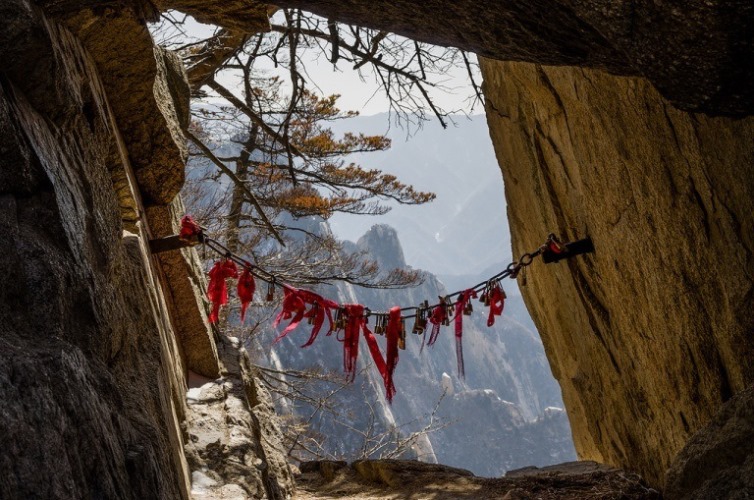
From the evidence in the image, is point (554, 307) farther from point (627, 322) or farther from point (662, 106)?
point (662, 106)

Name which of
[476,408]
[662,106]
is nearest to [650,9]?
[662,106]

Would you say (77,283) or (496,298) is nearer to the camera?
(77,283)

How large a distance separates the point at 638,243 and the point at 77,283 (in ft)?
7.97

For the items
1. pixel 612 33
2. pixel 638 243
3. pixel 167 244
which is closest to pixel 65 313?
pixel 612 33

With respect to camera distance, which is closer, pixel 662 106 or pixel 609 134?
pixel 662 106

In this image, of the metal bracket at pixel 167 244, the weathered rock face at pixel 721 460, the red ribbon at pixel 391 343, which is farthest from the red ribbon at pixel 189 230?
the weathered rock face at pixel 721 460

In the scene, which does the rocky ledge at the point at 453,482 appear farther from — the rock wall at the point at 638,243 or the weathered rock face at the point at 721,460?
the weathered rock face at the point at 721,460

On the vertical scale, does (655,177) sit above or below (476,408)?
above

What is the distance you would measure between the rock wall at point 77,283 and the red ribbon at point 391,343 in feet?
3.05

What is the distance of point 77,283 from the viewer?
192 cm

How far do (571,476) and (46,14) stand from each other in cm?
370

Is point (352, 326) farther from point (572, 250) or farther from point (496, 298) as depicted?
point (572, 250)

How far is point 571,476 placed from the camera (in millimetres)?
4066

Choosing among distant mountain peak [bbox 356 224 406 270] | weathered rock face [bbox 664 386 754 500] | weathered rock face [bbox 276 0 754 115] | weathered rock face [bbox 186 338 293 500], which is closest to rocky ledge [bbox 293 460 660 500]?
weathered rock face [bbox 186 338 293 500]
